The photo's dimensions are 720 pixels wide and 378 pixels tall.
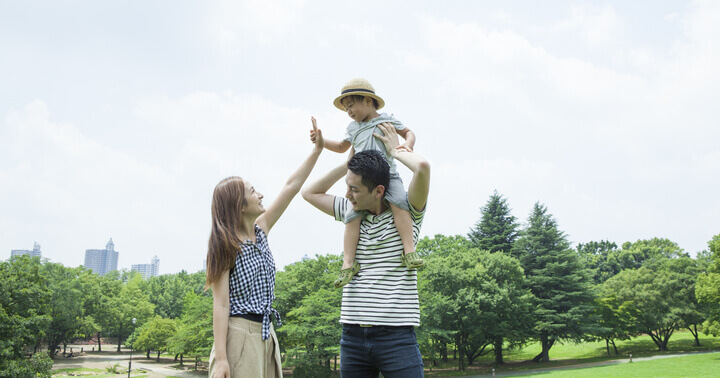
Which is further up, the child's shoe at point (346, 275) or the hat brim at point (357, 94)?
the hat brim at point (357, 94)

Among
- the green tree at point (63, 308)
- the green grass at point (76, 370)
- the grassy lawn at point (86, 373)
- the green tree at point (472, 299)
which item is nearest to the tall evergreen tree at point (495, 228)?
the green tree at point (472, 299)

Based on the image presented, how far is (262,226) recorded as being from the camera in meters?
2.58

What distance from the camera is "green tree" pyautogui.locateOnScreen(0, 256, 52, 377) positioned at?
1617 centimetres

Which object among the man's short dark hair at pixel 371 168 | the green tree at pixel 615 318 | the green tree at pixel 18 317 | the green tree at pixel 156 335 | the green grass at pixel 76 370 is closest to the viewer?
the man's short dark hair at pixel 371 168

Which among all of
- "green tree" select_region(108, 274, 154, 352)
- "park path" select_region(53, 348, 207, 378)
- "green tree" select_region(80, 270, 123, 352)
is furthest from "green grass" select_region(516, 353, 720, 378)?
"green tree" select_region(80, 270, 123, 352)

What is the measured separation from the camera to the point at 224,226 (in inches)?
88.8

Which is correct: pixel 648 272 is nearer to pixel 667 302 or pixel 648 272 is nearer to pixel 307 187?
pixel 667 302

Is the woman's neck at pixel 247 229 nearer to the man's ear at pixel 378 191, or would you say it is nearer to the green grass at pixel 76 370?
the man's ear at pixel 378 191

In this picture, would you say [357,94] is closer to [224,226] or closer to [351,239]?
[351,239]

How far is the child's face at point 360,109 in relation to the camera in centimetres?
264

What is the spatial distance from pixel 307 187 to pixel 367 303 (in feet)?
2.60

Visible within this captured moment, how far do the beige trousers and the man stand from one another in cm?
41

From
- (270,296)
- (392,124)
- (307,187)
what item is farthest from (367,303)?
(392,124)

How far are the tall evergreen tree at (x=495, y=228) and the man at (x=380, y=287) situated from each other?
32960 millimetres
